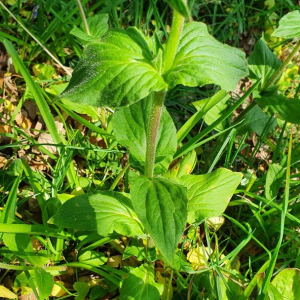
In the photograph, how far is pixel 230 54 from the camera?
1.24m

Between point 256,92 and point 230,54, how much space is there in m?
0.90

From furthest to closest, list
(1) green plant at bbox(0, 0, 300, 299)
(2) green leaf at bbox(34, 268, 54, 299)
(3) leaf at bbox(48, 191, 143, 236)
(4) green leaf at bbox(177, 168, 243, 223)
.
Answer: (4) green leaf at bbox(177, 168, 243, 223) < (3) leaf at bbox(48, 191, 143, 236) < (2) green leaf at bbox(34, 268, 54, 299) < (1) green plant at bbox(0, 0, 300, 299)

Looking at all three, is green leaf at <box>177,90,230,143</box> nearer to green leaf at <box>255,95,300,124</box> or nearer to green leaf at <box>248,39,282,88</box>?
green leaf at <box>255,95,300,124</box>

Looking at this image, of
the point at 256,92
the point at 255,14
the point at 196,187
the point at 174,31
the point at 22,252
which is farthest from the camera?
the point at 255,14

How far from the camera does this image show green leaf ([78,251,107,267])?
167cm

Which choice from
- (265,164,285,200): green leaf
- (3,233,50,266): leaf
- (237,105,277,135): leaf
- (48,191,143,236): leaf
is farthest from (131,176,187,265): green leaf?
(237,105,277,135): leaf

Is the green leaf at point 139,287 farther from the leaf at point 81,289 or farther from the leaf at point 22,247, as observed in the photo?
the leaf at point 22,247

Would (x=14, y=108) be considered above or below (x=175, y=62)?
below

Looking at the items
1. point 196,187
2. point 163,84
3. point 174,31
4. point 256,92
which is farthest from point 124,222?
point 256,92

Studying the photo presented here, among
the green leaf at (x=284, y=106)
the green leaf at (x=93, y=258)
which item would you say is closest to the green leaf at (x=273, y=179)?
the green leaf at (x=284, y=106)

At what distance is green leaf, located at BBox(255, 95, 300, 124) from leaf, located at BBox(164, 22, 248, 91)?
829 mm

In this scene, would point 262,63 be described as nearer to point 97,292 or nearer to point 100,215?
point 100,215

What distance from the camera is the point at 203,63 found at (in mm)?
1183

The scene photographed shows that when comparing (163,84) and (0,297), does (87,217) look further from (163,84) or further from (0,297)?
(163,84)
